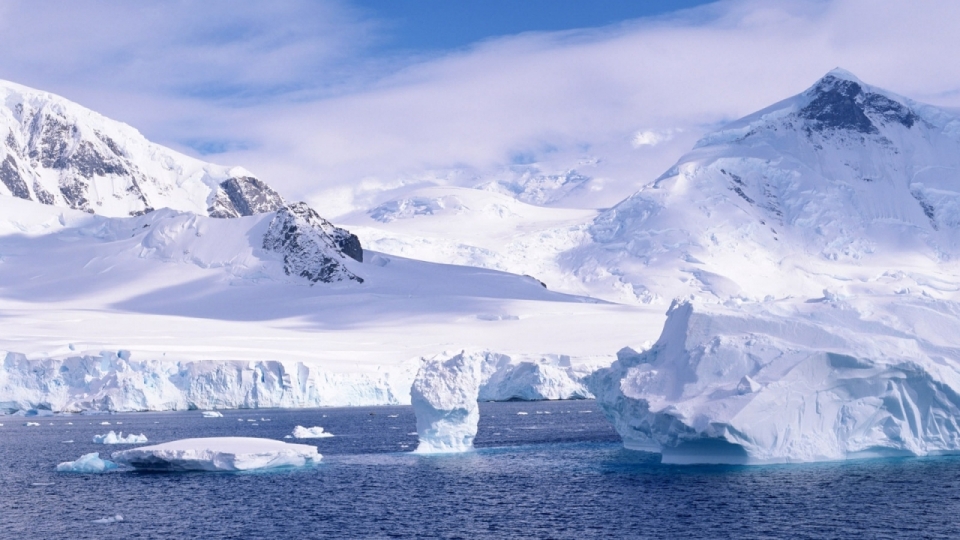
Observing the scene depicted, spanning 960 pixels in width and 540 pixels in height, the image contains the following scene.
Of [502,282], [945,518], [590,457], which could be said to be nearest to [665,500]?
[945,518]

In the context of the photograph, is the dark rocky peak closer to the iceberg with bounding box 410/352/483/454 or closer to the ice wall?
the ice wall

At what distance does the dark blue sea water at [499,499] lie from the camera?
3272 centimetres

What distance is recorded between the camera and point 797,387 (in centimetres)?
4091

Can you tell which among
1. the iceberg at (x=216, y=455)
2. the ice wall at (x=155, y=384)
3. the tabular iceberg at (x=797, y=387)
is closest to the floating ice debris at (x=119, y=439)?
the iceberg at (x=216, y=455)

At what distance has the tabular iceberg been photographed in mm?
41000

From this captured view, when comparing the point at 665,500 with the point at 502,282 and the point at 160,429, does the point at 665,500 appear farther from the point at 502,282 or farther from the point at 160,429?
the point at 502,282

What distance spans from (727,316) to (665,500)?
418 inches

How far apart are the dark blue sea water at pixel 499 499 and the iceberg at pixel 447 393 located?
174cm

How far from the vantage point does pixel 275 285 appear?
552ft

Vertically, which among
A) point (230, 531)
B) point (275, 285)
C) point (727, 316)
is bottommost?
point (230, 531)

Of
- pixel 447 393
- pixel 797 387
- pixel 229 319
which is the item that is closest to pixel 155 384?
pixel 447 393

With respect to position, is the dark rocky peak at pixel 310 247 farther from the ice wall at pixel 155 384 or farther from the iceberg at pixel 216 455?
the iceberg at pixel 216 455

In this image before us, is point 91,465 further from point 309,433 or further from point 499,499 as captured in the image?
point 499,499

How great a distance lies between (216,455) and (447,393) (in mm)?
11068
